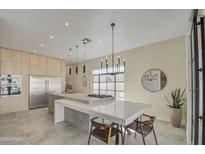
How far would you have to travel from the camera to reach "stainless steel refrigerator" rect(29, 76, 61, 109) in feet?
18.4

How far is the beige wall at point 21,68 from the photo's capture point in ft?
15.8

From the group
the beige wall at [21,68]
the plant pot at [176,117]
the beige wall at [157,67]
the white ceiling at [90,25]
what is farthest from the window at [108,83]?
the beige wall at [21,68]

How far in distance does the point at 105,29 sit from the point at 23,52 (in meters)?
4.41

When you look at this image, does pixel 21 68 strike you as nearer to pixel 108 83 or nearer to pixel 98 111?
pixel 108 83

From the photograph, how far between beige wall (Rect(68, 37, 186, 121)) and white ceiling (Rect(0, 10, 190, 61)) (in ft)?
1.46

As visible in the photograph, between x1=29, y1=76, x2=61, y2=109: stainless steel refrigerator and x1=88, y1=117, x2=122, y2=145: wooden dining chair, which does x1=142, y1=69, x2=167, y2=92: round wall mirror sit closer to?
x1=88, y1=117, x2=122, y2=145: wooden dining chair

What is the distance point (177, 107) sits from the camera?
11.6 feet

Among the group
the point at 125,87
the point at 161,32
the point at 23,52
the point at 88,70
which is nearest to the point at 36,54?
the point at 23,52

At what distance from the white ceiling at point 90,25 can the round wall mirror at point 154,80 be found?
47.2 inches

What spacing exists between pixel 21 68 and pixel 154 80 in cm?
579

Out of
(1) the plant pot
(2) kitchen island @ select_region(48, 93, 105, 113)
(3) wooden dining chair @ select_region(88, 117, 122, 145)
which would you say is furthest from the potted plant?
(2) kitchen island @ select_region(48, 93, 105, 113)

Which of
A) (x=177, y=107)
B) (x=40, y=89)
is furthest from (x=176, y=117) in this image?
(x=40, y=89)

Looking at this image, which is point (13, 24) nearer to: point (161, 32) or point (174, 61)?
point (161, 32)

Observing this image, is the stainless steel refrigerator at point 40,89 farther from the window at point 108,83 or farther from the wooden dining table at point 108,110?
the wooden dining table at point 108,110
